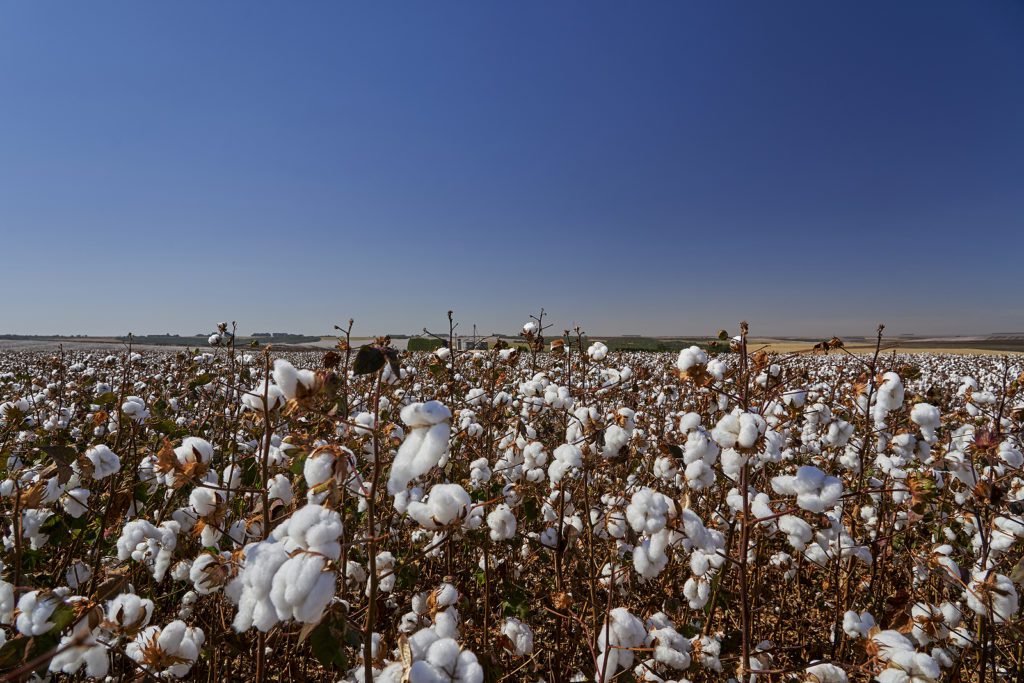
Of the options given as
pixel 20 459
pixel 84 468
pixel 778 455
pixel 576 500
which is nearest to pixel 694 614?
pixel 576 500

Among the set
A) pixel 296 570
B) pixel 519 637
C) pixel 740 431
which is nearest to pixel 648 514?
pixel 740 431

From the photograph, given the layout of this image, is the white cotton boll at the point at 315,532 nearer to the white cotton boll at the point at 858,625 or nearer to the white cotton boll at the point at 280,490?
the white cotton boll at the point at 280,490

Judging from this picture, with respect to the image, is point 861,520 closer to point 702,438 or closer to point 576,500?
point 576,500

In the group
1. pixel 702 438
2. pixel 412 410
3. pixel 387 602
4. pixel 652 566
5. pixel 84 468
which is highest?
pixel 412 410

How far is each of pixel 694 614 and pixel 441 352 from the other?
2734mm

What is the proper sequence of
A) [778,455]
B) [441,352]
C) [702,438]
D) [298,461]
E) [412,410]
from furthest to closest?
[441,352]
[702,438]
[778,455]
[298,461]
[412,410]

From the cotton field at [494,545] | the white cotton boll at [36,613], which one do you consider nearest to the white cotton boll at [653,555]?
the cotton field at [494,545]

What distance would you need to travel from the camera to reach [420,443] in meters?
1.33

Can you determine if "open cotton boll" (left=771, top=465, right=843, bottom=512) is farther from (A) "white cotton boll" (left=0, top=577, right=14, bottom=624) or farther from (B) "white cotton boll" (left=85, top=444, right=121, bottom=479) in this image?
(B) "white cotton boll" (left=85, top=444, right=121, bottom=479)

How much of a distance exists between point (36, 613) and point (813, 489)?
2.76m

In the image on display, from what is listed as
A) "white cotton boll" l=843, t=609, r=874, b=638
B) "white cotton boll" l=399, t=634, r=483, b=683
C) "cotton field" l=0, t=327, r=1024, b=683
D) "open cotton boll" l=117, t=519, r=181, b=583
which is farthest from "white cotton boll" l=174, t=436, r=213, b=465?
"white cotton boll" l=843, t=609, r=874, b=638

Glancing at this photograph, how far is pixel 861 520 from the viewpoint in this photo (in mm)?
3840

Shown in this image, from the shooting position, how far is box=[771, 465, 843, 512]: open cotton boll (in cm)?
170

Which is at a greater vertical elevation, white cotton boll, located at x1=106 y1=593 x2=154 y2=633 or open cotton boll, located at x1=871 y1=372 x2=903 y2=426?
open cotton boll, located at x1=871 y1=372 x2=903 y2=426
